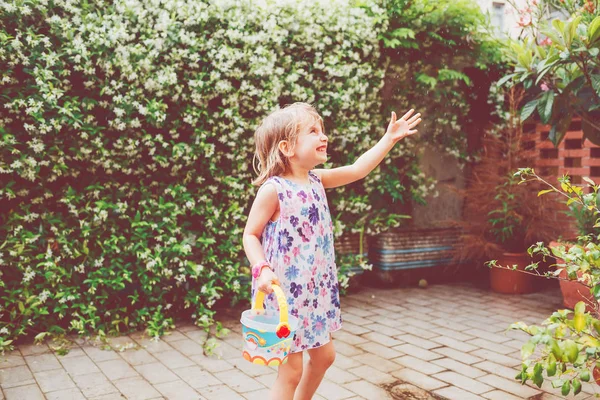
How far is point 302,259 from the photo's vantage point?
244cm

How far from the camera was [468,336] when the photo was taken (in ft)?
14.3

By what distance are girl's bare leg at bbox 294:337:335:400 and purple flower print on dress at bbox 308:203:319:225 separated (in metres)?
0.56

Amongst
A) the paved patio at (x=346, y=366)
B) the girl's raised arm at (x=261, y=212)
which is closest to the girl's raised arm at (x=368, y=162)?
the girl's raised arm at (x=261, y=212)

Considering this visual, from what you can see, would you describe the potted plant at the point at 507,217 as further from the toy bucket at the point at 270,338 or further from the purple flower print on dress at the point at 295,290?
the toy bucket at the point at 270,338

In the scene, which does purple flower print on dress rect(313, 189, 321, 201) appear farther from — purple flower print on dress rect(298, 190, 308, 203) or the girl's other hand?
the girl's other hand

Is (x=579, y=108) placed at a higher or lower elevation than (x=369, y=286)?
higher

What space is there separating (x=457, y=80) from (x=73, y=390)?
494 centimetres

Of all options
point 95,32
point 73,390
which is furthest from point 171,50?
point 73,390

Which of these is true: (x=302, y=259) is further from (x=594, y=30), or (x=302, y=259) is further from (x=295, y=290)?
(x=594, y=30)

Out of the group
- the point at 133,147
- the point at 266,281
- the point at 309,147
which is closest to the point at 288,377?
the point at 266,281

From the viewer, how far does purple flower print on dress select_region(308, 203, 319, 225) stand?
8.12 feet

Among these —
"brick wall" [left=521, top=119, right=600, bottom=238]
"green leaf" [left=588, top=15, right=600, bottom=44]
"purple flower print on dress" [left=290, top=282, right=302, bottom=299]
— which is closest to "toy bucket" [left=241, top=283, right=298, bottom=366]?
"purple flower print on dress" [left=290, top=282, right=302, bottom=299]

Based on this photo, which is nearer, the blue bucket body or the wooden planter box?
the blue bucket body

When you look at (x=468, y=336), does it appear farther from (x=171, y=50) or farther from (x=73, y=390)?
(x=171, y=50)
